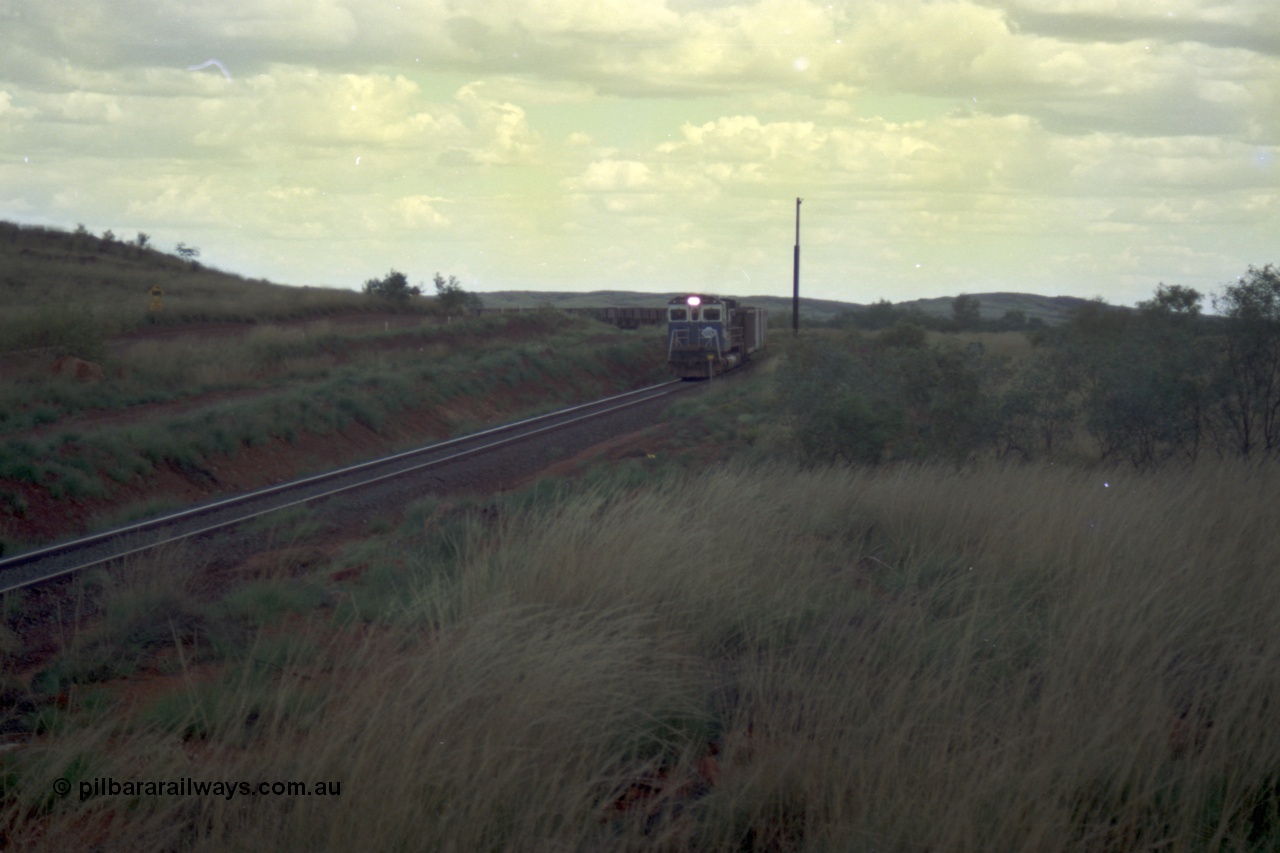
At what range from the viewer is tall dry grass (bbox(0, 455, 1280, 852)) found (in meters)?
3.83

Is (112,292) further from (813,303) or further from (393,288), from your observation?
(813,303)

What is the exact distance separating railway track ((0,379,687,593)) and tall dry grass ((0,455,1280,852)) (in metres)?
5.10

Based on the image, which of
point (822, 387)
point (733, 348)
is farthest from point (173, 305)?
point (822, 387)

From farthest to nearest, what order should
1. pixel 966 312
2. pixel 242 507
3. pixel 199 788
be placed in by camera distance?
pixel 966 312, pixel 242 507, pixel 199 788

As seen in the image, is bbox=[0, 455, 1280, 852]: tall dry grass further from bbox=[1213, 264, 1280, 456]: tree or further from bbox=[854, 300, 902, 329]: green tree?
bbox=[854, 300, 902, 329]: green tree

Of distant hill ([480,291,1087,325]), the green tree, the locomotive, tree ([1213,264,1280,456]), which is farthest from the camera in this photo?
distant hill ([480,291,1087,325])

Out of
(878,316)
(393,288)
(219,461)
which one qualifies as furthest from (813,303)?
(219,461)

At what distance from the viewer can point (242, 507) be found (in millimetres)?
14781

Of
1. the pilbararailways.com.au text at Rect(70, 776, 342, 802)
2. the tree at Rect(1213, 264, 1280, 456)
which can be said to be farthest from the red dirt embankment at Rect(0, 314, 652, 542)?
the tree at Rect(1213, 264, 1280, 456)

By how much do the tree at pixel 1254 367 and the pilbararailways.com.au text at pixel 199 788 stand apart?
40.7 feet

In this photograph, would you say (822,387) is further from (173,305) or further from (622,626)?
(173,305)

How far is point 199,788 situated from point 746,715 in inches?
94.0

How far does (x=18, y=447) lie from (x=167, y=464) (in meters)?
2.51

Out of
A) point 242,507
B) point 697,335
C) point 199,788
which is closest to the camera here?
point 199,788
